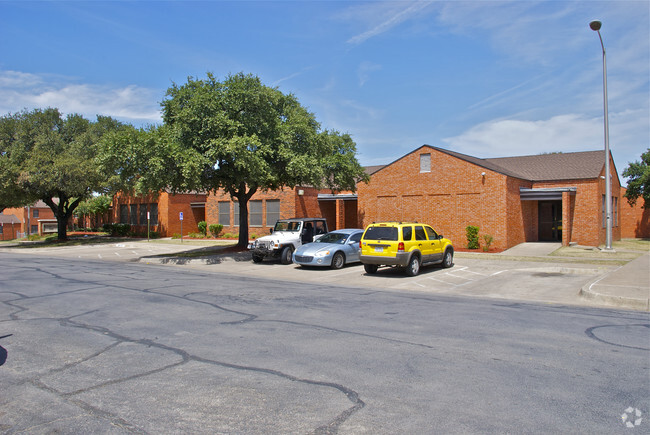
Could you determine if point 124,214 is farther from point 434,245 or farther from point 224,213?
point 434,245

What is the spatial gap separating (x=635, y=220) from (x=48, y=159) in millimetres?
43792

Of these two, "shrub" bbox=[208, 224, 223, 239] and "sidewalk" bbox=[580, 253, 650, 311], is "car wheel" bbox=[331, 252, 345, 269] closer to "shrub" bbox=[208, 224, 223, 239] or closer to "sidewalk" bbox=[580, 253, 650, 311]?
"sidewalk" bbox=[580, 253, 650, 311]

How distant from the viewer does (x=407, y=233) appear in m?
15.0

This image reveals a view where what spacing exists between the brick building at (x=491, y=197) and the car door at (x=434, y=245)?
896 cm

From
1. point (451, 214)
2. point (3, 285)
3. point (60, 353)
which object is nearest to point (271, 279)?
point (3, 285)

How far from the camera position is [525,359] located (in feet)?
19.5

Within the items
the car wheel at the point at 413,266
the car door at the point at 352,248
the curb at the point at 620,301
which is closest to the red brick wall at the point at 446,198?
the car door at the point at 352,248

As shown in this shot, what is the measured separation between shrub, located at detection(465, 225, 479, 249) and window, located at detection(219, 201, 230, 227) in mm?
19147

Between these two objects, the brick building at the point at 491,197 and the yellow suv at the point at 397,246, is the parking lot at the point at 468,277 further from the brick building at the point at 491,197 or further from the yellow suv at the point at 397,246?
the brick building at the point at 491,197

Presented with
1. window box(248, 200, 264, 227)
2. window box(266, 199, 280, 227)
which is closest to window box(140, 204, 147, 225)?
window box(248, 200, 264, 227)

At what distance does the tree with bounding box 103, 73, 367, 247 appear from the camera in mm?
18891

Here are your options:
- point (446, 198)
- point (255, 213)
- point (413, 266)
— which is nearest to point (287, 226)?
point (413, 266)

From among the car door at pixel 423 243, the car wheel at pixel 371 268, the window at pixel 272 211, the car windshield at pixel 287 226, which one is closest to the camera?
the car door at pixel 423 243

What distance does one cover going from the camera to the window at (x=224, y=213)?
36438mm
